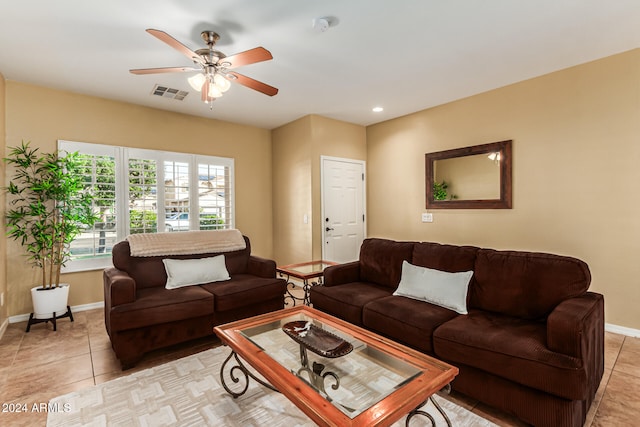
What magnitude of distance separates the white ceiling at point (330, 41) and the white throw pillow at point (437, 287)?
1996 mm

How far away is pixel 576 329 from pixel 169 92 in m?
4.36

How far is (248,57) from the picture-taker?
2.26 meters

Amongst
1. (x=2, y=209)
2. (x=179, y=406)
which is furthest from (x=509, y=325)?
(x=2, y=209)

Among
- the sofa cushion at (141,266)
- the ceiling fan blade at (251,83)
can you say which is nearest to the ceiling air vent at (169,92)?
the ceiling fan blade at (251,83)

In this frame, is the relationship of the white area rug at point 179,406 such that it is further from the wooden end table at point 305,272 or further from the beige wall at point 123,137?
the beige wall at point 123,137

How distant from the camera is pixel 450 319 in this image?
2.21 m

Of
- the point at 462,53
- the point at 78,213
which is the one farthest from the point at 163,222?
the point at 462,53

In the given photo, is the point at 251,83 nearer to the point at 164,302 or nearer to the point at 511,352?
the point at 164,302

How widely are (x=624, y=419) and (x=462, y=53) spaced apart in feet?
9.68

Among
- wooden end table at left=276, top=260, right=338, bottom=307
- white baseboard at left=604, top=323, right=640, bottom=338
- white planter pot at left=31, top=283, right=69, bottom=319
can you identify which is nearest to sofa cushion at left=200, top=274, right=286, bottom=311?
wooden end table at left=276, top=260, right=338, bottom=307

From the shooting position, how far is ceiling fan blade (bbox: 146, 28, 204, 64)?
1942 millimetres

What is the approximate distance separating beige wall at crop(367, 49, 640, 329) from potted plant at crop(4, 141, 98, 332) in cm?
460

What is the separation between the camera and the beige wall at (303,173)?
4.71 m

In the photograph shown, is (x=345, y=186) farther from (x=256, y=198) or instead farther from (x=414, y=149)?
(x=256, y=198)
